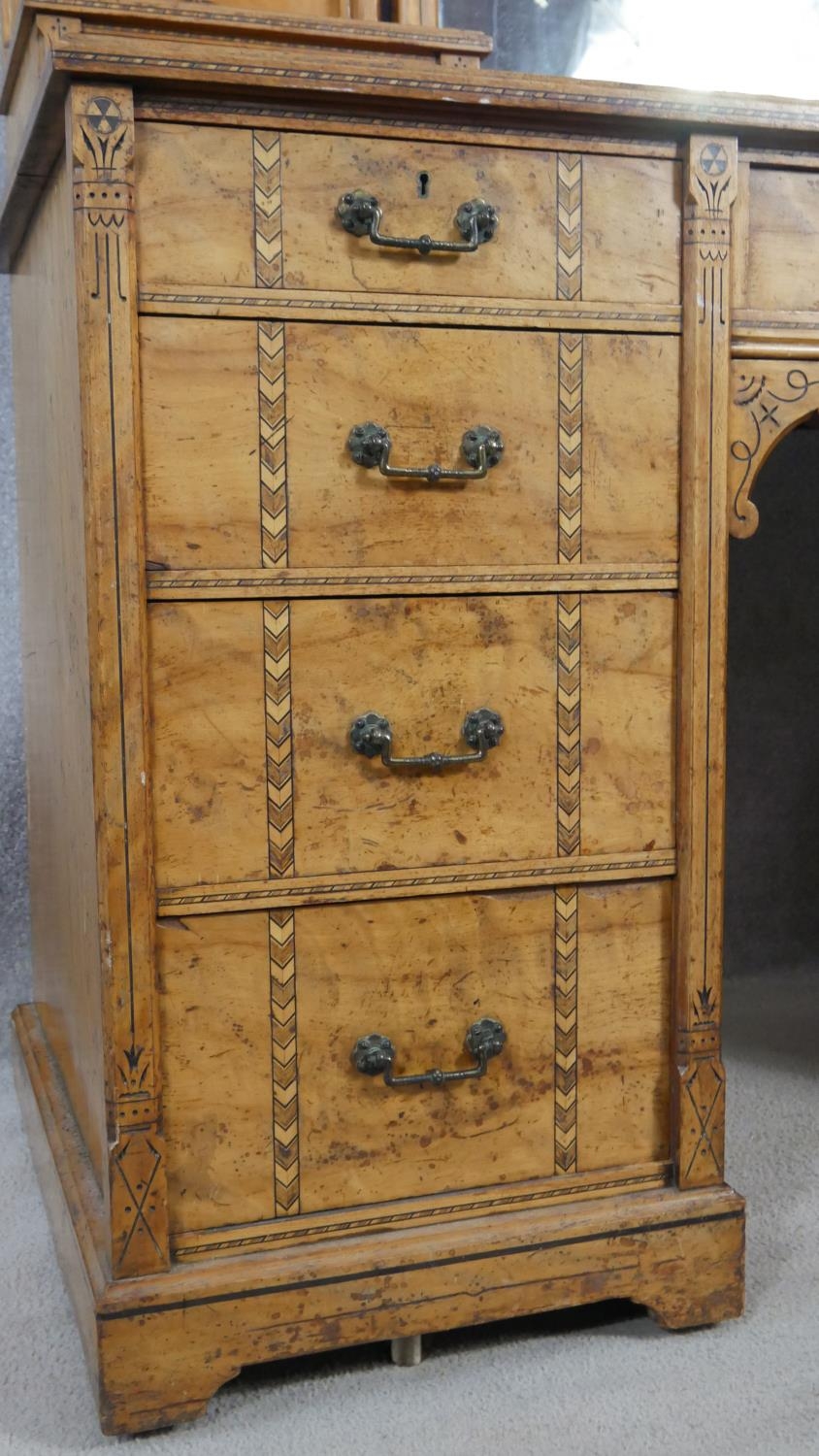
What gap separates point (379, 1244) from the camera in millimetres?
1373

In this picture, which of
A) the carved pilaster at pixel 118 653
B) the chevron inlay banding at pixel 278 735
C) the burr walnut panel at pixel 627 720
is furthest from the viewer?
the burr walnut panel at pixel 627 720

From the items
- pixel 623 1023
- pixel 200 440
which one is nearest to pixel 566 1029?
pixel 623 1023

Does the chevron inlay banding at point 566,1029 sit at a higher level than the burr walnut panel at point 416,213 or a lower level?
lower

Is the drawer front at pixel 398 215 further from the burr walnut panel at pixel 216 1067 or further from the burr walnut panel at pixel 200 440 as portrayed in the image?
the burr walnut panel at pixel 216 1067

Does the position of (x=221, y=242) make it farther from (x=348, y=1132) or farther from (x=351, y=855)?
(x=348, y=1132)

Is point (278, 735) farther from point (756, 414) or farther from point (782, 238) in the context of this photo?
point (782, 238)

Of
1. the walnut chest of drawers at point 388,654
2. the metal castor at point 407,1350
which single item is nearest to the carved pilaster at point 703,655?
the walnut chest of drawers at point 388,654

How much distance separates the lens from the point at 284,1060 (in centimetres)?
136

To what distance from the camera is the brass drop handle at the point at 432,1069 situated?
1.37 meters

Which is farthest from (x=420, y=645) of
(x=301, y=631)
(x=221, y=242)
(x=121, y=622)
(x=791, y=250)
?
(x=791, y=250)

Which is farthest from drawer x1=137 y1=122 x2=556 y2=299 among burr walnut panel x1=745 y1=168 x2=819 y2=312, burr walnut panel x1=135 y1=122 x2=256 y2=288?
burr walnut panel x1=745 y1=168 x2=819 y2=312

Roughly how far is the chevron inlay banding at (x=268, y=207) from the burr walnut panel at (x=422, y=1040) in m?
0.61

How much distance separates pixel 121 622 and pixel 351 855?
0.32m

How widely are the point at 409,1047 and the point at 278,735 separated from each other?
347 millimetres
